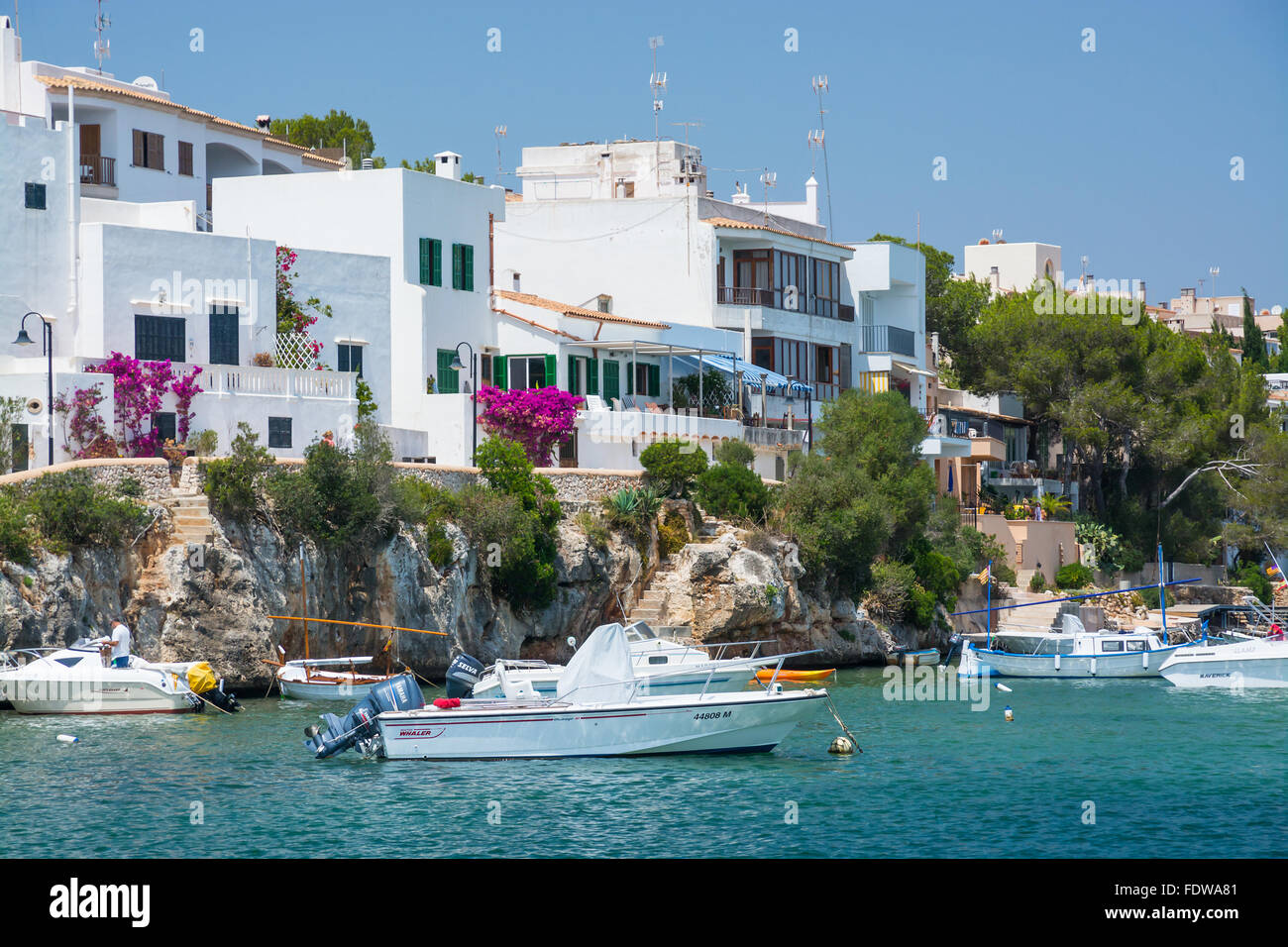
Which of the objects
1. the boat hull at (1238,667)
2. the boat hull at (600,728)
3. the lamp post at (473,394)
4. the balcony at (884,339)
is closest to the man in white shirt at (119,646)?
the boat hull at (600,728)

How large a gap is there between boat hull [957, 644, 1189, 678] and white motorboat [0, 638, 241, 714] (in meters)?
30.1

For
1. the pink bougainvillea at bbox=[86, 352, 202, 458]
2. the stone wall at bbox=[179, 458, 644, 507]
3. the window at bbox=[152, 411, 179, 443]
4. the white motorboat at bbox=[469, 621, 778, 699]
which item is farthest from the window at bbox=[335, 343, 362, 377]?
the white motorboat at bbox=[469, 621, 778, 699]

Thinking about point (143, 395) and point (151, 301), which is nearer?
point (143, 395)

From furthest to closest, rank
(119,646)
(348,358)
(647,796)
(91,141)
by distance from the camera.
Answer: (91,141)
(348,358)
(119,646)
(647,796)

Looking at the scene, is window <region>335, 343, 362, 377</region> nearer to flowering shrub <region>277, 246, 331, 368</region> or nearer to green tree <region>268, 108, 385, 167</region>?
flowering shrub <region>277, 246, 331, 368</region>

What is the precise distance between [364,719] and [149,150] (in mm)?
30403

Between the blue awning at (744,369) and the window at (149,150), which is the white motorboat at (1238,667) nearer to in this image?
the blue awning at (744,369)

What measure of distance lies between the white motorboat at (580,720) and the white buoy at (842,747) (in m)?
A: 1.47

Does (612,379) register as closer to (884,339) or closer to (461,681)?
(884,339)

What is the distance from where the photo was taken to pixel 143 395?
4475cm

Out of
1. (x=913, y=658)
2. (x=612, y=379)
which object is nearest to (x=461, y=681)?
(x=612, y=379)

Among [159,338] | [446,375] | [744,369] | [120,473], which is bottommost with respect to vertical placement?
[120,473]
